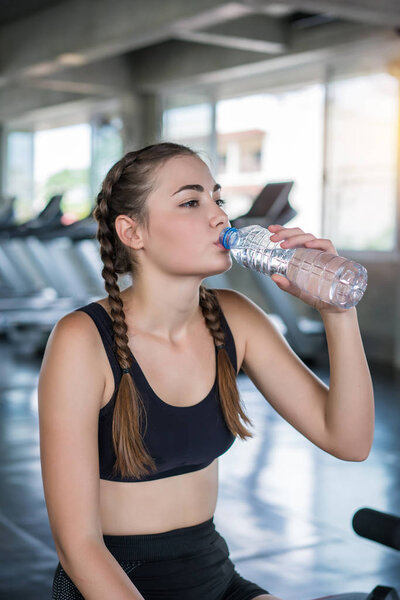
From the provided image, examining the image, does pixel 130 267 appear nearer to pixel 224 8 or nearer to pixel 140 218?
pixel 140 218

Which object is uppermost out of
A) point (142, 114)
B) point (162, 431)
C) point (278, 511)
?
point (142, 114)

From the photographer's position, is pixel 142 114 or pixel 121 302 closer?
pixel 121 302

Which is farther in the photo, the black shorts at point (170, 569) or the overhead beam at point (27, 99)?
the overhead beam at point (27, 99)

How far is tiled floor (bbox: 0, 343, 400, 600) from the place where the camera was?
7.59 feet

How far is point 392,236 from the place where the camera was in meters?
6.48

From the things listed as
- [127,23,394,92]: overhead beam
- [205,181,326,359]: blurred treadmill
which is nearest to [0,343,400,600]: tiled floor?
[205,181,326,359]: blurred treadmill

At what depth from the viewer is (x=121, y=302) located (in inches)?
50.4

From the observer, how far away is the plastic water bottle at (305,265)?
3.71 ft

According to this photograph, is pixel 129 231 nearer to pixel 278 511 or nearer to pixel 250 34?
pixel 278 511

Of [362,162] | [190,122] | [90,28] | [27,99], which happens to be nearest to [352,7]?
[362,162]

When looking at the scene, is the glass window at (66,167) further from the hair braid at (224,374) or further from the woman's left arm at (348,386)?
the woman's left arm at (348,386)

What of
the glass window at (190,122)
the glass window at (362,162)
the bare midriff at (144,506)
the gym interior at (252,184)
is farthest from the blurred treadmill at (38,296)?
the bare midriff at (144,506)

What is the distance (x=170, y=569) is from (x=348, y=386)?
1.31 ft

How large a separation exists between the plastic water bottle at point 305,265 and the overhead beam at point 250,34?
5.75 metres
